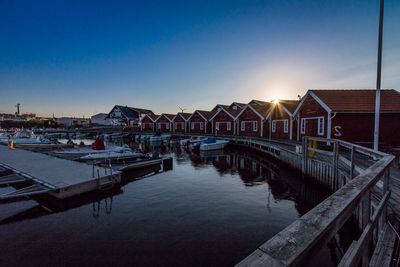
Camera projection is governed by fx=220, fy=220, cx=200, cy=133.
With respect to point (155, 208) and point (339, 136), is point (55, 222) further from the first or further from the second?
point (339, 136)

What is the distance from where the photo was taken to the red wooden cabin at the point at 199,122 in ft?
133

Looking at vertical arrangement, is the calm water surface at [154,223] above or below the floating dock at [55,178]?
below

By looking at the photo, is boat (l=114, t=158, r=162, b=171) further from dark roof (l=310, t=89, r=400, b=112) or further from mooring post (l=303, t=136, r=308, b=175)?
dark roof (l=310, t=89, r=400, b=112)

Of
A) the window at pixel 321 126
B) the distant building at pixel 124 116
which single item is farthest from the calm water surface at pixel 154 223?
the distant building at pixel 124 116

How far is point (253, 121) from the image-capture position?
31.4 m

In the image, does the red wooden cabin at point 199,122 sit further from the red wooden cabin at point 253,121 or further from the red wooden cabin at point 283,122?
the red wooden cabin at point 283,122

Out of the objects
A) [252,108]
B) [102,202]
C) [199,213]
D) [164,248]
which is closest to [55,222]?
[102,202]

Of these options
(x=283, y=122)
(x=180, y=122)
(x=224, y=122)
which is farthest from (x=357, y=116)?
(x=180, y=122)

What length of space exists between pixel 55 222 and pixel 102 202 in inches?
80.6

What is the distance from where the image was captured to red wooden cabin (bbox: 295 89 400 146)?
637 inches

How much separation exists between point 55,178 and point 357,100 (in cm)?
2093

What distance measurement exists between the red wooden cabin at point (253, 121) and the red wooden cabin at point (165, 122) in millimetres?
17555

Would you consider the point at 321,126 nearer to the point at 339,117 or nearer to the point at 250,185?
the point at 339,117

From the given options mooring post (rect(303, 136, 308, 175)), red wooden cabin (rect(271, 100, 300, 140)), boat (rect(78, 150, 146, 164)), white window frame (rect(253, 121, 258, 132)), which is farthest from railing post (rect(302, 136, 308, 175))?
white window frame (rect(253, 121, 258, 132))
